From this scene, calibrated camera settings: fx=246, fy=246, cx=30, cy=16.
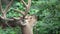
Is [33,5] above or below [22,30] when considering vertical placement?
above

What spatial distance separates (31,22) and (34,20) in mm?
94

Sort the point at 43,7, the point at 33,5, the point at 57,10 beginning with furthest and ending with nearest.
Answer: the point at 33,5
the point at 43,7
the point at 57,10

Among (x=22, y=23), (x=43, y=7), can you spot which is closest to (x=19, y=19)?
(x=22, y=23)

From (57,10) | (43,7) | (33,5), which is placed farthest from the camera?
(33,5)

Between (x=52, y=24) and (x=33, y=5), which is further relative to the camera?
(x=33, y=5)

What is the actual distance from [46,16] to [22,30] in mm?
605

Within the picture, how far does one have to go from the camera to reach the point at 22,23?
503 centimetres

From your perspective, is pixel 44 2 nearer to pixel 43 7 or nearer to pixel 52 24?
pixel 43 7

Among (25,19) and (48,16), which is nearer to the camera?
(25,19)

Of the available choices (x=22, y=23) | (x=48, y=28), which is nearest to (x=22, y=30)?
(x=22, y=23)

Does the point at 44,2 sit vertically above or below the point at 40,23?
above

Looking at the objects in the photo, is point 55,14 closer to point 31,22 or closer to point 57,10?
point 57,10

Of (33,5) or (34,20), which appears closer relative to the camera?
(34,20)

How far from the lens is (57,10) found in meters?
4.89
